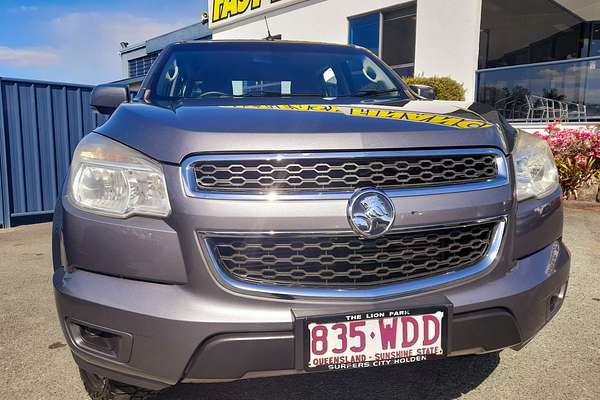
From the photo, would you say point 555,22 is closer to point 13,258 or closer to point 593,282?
point 593,282

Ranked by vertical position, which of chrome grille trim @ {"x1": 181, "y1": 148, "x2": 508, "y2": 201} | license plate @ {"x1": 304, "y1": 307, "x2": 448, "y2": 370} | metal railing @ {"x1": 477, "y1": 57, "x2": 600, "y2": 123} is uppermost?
metal railing @ {"x1": 477, "y1": 57, "x2": 600, "y2": 123}

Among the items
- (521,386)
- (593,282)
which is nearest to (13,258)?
(521,386)

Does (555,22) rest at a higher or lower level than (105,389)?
higher

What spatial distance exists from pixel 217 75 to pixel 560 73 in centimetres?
757

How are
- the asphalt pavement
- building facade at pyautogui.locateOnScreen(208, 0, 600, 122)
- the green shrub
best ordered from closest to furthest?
the asphalt pavement
building facade at pyautogui.locateOnScreen(208, 0, 600, 122)
the green shrub

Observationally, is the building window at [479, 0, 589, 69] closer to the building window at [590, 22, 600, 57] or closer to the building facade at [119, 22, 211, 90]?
the building window at [590, 22, 600, 57]

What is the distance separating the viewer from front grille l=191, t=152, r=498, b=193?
1.49 metres

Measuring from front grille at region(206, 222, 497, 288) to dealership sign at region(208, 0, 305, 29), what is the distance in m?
12.1

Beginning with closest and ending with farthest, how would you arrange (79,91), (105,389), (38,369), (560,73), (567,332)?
(105,389)
(38,369)
(567,332)
(79,91)
(560,73)

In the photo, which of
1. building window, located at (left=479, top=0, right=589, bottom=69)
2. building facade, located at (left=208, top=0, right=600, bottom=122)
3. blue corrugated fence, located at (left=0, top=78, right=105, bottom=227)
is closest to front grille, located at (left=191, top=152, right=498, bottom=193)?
blue corrugated fence, located at (left=0, top=78, right=105, bottom=227)

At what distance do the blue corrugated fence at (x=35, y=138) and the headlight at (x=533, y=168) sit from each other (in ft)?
19.6

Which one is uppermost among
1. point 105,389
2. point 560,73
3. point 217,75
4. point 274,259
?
point 560,73

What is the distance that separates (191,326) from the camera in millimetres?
1416

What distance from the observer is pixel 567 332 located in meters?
2.69
